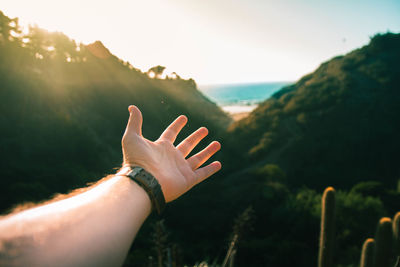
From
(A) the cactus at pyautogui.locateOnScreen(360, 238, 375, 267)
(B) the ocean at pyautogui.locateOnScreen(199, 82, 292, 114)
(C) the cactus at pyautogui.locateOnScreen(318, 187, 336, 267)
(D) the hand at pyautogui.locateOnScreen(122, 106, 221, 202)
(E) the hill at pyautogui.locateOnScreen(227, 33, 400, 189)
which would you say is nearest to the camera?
(D) the hand at pyautogui.locateOnScreen(122, 106, 221, 202)

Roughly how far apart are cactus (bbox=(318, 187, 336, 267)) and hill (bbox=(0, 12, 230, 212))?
7012mm

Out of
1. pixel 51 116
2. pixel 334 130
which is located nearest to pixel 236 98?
pixel 334 130

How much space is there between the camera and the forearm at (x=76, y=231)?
0.78m

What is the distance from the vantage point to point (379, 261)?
4.76m

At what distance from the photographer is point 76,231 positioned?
93cm

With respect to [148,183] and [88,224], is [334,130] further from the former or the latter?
[88,224]

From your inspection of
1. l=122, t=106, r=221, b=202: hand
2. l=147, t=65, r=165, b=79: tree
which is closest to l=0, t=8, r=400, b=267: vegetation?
l=147, t=65, r=165, b=79: tree

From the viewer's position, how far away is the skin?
0.79 meters

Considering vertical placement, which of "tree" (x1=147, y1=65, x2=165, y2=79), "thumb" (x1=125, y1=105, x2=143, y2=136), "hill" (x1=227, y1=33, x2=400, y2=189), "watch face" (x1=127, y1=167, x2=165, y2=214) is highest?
"tree" (x1=147, y1=65, x2=165, y2=79)

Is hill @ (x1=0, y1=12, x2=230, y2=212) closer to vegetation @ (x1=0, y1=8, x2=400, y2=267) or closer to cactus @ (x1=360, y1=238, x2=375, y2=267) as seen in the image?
vegetation @ (x1=0, y1=8, x2=400, y2=267)

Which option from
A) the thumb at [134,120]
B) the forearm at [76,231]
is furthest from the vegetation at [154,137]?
the forearm at [76,231]

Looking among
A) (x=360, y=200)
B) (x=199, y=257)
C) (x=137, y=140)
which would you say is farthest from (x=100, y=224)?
(x=360, y=200)

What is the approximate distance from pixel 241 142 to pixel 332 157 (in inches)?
404

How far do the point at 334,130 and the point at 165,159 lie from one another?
32.4 meters
